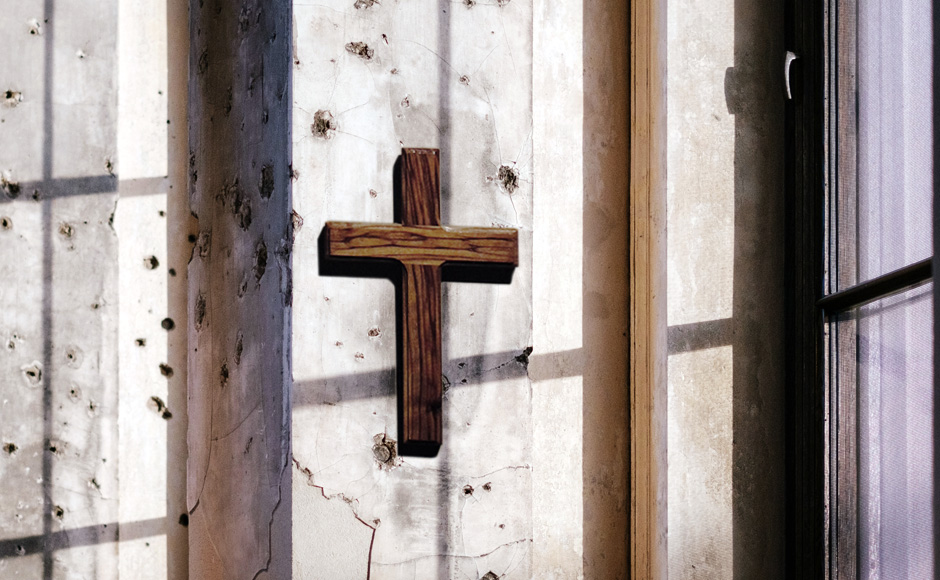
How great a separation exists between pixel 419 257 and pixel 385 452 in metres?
0.45

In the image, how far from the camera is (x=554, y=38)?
2.50m

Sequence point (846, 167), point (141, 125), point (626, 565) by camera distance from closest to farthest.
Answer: point (846, 167) < point (626, 565) < point (141, 125)

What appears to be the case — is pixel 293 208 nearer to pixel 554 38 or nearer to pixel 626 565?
pixel 554 38

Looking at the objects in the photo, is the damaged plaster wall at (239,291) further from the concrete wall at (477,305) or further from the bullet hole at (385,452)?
the bullet hole at (385,452)

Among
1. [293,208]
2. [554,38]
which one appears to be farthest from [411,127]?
[554,38]

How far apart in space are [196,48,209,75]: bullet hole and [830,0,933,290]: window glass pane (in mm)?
1615

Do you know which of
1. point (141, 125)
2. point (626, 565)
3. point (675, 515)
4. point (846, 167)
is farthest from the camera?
point (141, 125)

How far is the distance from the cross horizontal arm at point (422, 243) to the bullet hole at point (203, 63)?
29.9 inches

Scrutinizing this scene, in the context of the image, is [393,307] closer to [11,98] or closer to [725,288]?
[725,288]

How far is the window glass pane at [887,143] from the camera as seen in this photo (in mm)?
1729

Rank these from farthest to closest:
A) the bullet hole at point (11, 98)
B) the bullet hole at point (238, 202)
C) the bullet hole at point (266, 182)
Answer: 1. the bullet hole at point (11, 98)
2. the bullet hole at point (238, 202)
3. the bullet hole at point (266, 182)

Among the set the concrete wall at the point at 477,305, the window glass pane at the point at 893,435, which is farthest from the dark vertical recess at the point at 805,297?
the concrete wall at the point at 477,305

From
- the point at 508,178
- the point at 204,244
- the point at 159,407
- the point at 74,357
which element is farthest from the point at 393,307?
the point at 74,357

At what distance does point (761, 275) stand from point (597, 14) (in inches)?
32.9
